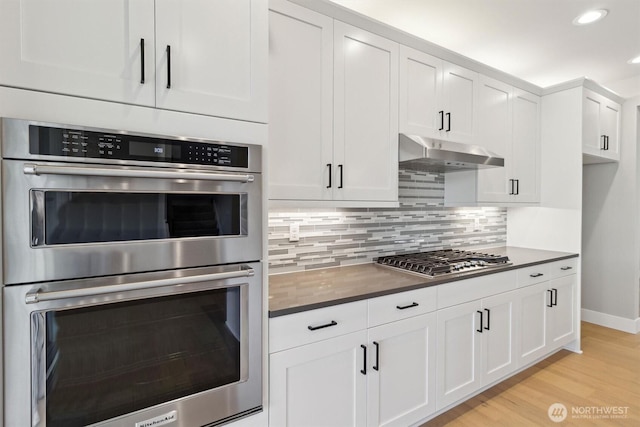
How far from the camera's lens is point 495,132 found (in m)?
2.85

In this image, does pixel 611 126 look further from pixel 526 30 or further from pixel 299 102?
A: pixel 299 102

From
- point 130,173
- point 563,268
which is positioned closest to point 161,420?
point 130,173

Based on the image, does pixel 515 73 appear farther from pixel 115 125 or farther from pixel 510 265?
pixel 115 125

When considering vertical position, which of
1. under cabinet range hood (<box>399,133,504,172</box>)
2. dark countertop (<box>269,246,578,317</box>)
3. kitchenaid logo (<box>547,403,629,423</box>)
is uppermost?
under cabinet range hood (<box>399,133,504,172</box>)

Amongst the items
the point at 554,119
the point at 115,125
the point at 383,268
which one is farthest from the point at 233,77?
the point at 554,119

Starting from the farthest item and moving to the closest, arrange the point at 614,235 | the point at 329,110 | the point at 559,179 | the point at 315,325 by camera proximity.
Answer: the point at 614,235 → the point at 559,179 → the point at 329,110 → the point at 315,325

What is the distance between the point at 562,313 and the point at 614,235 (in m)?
1.49

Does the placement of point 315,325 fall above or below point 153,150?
below

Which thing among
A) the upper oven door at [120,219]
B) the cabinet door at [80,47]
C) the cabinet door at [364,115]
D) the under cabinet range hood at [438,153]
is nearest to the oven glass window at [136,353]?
the upper oven door at [120,219]

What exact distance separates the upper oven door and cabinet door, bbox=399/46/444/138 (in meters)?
1.38

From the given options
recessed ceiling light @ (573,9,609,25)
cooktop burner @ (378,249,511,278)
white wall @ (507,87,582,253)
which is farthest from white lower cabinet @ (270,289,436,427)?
recessed ceiling light @ (573,9,609,25)

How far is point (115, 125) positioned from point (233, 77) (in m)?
0.47

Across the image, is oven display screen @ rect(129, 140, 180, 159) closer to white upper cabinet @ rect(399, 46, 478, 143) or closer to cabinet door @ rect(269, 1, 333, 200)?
cabinet door @ rect(269, 1, 333, 200)

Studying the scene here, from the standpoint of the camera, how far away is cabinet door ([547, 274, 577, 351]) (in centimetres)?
284
